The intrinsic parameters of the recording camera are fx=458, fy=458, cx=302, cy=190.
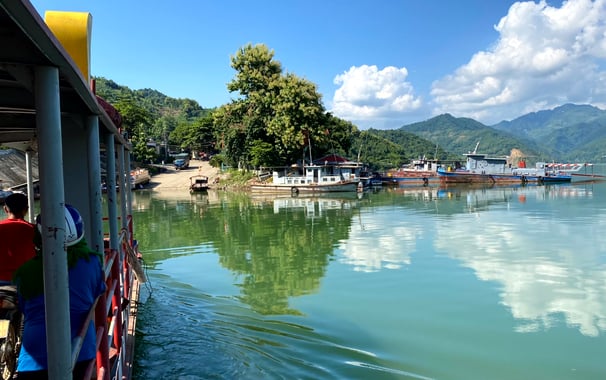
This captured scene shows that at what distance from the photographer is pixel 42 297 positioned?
2.65 meters

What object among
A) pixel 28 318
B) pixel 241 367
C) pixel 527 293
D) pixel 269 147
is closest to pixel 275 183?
pixel 269 147

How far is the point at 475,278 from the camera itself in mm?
10508

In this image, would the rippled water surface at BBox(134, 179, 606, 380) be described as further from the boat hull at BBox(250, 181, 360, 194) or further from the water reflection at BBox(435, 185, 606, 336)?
the boat hull at BBox(250, 181, 360, 194)

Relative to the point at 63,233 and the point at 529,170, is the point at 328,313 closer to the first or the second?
the point at 63,233

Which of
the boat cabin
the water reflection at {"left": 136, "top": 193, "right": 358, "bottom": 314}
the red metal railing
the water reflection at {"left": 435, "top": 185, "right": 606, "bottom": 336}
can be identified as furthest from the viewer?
the boat cabin

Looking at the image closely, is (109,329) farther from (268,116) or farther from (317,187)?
(268,116)

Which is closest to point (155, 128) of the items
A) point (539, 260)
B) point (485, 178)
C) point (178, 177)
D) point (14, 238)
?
point (178, 177)

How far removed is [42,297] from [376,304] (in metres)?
6.91

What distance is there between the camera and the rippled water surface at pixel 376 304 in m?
6.13

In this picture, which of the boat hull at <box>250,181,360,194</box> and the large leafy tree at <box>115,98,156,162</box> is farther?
the large leafy tree at <box>115,98,156,162</box>

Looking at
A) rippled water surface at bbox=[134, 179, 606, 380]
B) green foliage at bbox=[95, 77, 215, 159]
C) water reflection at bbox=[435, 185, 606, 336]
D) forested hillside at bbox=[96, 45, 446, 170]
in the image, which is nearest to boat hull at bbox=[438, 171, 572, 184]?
forested hillside at bbox=[96, 45, 446, 170]

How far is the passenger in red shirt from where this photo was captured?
3.82 metres

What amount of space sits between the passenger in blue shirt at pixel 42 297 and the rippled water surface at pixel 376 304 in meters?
3.20

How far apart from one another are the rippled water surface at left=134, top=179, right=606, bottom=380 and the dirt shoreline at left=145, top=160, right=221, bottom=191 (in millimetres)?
33478
